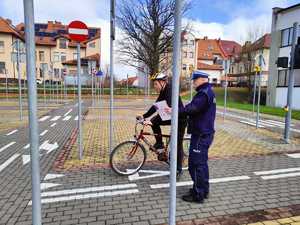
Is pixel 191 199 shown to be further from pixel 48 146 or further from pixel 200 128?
pixel 48 146

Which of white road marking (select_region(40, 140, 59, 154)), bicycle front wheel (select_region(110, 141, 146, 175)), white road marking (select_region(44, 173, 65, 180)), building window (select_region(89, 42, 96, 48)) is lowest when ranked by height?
white road marking (select_region(40, 140, 59, 154))

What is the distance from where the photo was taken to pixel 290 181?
536cm

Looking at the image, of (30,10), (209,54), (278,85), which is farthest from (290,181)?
(209,54)

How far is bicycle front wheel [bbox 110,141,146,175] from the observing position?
541 cm

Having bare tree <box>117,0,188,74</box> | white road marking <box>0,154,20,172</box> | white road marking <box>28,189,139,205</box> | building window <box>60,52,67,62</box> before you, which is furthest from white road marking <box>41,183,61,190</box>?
building window <box>60,52,67,62</box>

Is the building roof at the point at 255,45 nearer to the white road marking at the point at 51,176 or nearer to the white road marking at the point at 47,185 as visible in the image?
the white road marking at the point at 51,176

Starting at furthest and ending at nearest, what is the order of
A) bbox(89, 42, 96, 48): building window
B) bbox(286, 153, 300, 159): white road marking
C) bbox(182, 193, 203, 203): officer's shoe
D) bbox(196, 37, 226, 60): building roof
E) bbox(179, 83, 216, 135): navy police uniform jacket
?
bbox(196, 37, 226, 60): building roof
bbox(89, 42, 96, 48): building window
bbox(286, 153, 300, 159): white road marking
bbox(182, 193, 203, 203): officer's shoe
bbox(179, 83, 216, 135): navy police uniform jacket

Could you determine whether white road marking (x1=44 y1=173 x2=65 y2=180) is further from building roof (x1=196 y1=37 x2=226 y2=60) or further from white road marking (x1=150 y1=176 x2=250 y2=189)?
building roof (x1=196 y1=37 x2=226 y2=60)

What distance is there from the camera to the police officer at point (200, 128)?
413cm

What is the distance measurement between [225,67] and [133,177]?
1109 cm

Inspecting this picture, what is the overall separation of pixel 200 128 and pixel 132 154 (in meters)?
1.83

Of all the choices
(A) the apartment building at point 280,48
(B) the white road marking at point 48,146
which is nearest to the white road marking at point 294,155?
(B) the white road marking at point 48,146

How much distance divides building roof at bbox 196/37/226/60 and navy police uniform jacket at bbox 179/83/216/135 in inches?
2966

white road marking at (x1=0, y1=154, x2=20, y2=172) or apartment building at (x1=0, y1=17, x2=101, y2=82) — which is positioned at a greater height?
apartment building at (x1=0, y1=17, x2=101, y2=82)
